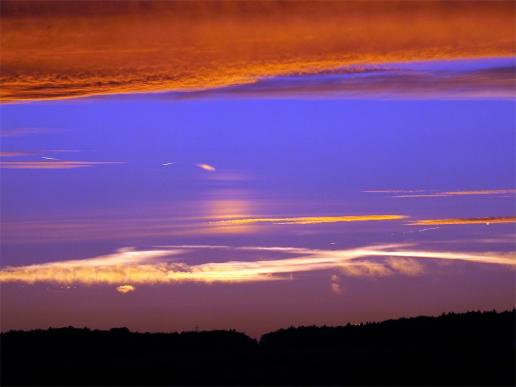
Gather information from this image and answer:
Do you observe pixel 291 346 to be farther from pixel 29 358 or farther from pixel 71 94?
pixel 71 94

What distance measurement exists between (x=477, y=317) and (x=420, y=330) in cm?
126

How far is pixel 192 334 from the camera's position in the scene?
62.2 ft

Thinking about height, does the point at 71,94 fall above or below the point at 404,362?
above

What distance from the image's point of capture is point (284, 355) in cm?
1683

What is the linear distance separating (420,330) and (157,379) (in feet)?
19.4

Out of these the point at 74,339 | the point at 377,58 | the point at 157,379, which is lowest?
the point at 157,379

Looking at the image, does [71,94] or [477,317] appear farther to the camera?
[71,94]

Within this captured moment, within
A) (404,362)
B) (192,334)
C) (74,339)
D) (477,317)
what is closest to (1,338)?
(74,339)

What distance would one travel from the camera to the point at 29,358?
16.5 metres

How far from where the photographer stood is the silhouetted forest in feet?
48.4

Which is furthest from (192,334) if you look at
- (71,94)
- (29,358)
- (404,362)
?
(71,94)

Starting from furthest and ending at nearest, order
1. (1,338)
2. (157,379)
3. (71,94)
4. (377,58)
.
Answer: (71,94)
(377,58)
(1,338)
(157,379)

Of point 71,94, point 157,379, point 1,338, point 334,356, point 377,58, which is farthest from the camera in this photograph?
point 71,94

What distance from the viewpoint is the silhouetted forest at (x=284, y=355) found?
14.8 m
